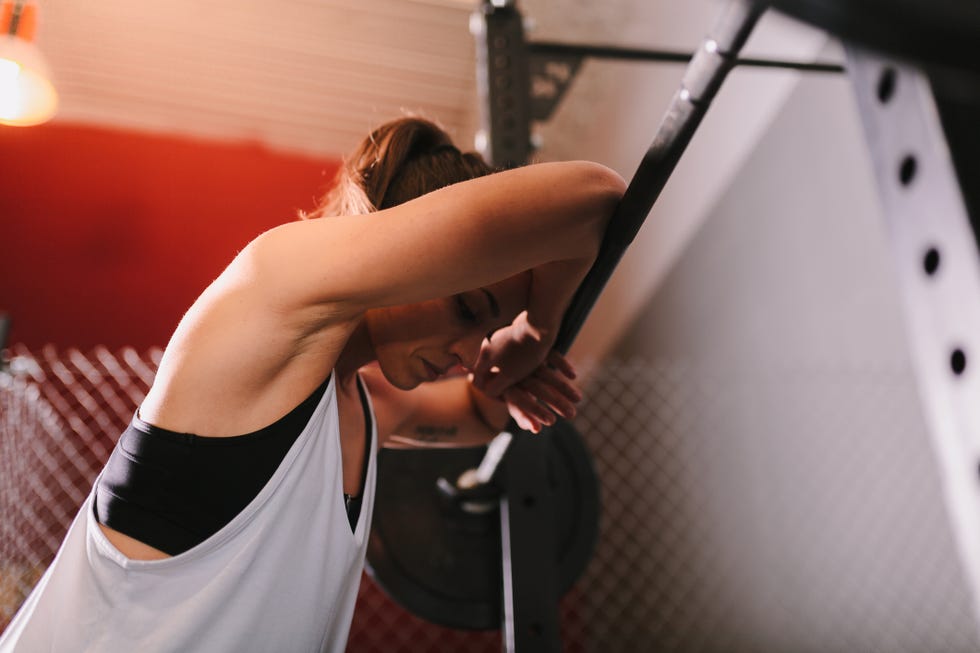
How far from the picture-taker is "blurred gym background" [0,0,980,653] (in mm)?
2000

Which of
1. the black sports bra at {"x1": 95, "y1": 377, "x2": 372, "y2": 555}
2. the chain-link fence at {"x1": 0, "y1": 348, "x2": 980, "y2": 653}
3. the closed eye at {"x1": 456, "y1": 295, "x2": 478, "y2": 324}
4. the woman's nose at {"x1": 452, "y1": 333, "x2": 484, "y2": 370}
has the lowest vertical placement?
the chain-link fence at {"x1": 0, "y1": 348, "x2": 980, "y2": 653}

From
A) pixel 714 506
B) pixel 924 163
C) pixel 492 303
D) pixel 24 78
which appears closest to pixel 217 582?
pixel 492 303

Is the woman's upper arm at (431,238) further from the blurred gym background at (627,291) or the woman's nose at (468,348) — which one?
the blurred gym background at (627,291)

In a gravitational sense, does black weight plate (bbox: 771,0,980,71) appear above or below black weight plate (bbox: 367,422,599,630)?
above

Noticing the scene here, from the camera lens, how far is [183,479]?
2.13ft

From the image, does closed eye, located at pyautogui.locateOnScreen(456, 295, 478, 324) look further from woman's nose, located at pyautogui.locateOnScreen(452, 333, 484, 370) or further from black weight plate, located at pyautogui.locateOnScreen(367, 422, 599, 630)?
black weight plate, located at pyautogui.locateOnScreen(367, 422, 599, 630)

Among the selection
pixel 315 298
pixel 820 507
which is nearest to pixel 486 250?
pixel 315 298

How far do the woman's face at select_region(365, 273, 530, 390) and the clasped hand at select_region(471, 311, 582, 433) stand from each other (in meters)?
0.07

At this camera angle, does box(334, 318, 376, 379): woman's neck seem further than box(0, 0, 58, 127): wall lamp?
No

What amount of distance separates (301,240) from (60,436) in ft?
9.10

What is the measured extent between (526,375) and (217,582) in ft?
1.58

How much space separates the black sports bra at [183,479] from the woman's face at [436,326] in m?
0.22

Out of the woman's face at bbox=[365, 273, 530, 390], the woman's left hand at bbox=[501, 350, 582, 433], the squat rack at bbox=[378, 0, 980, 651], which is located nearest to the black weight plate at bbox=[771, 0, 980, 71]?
the squat rack at bbox=[378, 0, 980, 651]

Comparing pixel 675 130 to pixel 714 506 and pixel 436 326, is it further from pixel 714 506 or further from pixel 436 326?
pixel 714 506
